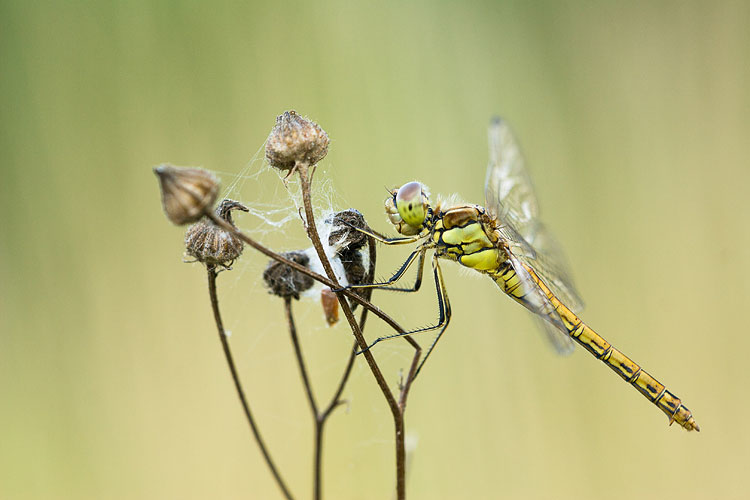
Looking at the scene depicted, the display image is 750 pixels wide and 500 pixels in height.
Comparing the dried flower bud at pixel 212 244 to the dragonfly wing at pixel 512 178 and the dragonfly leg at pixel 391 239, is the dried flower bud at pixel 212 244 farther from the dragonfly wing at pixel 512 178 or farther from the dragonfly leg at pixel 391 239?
the dragonfly wing at pixel 512 178

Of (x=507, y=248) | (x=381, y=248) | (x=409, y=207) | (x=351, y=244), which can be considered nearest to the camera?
(x=351, y=244)

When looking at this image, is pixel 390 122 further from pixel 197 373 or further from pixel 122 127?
pixel 197 373

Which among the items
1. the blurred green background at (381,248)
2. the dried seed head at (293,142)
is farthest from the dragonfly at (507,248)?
the blurred green background at (381,248)

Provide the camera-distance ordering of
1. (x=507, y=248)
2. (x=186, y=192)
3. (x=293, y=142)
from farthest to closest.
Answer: (x=507, y=248), (x=293, y=142), (x=186, y=192)

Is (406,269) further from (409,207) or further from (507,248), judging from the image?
(507,248)

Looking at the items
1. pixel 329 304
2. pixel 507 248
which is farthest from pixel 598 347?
pixel 329 304

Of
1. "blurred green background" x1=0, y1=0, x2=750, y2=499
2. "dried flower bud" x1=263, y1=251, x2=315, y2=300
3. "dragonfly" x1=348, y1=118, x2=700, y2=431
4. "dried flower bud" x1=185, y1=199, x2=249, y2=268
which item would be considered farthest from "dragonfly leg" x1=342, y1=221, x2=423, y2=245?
"blurred green background" x1=0, y1=0, x2=750, y2=499

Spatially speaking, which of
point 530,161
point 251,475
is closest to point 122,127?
point 251,475
